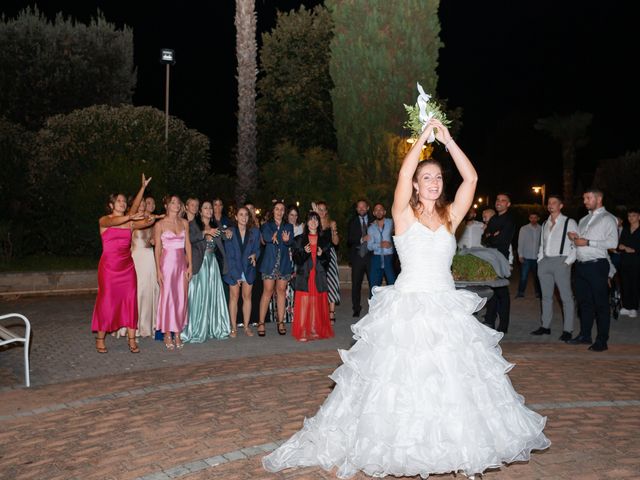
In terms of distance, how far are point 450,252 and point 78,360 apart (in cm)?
588

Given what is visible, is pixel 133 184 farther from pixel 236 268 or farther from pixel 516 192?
pixel 516 192

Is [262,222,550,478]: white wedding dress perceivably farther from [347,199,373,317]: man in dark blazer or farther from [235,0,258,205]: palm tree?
[235,0,258,205]: palm tree

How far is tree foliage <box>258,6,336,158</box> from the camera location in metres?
29.9

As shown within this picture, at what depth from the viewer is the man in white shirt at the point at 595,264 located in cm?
940

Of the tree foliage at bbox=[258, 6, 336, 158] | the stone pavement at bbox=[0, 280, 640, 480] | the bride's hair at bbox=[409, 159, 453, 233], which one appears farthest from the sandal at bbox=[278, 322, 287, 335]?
the tree foliage at bbox=[258, 6, 336, 158]

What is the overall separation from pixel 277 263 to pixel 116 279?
2.64m

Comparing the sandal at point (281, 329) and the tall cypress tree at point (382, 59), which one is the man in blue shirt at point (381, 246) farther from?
the tall cypress tree at point (382, 59)

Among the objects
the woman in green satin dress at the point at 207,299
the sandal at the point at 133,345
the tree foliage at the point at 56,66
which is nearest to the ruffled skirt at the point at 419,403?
the sandal at the point at 133,345

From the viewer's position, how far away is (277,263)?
10.9 meters

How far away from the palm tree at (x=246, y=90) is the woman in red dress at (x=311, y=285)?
34.9 ft

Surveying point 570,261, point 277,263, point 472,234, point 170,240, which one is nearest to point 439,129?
point 570,261

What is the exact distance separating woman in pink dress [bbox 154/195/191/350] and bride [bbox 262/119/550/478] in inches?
195

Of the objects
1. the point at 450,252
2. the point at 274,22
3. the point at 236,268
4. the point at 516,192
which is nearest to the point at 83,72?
the point at 274,22

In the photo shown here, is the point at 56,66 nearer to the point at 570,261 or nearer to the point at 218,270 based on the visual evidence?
the point at 218,270
